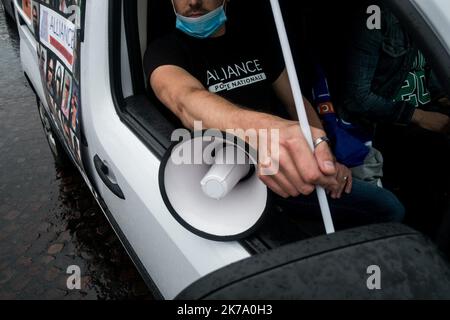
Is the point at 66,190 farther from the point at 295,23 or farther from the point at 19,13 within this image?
the point at 295,23

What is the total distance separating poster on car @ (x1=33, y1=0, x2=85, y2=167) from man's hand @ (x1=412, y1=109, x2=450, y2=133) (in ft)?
5.11

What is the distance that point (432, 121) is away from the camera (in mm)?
2000

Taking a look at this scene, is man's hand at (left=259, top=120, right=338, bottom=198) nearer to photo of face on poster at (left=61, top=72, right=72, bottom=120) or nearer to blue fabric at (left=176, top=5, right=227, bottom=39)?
blue fabric at (left=176, top=5, right=227, bottom=39)

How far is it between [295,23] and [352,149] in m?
0.79

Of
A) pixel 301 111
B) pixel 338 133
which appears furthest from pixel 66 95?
pixel 301 111

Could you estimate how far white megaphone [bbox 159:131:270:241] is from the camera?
1.04 meters

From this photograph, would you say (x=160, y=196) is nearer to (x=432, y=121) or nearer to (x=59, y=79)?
(x=59, y=79)

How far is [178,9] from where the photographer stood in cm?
165

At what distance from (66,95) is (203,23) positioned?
0.75 meters

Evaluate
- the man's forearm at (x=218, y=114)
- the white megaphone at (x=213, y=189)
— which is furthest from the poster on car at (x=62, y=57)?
the white megaphone at (x=213, y=189)

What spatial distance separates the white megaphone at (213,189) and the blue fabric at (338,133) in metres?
0.53

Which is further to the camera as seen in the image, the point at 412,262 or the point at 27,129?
the point at 27,129

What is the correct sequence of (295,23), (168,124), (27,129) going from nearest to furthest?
(168,124) < (295,23) < (27,129)

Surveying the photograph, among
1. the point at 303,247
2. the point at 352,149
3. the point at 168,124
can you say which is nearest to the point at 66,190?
the point at 168,124
